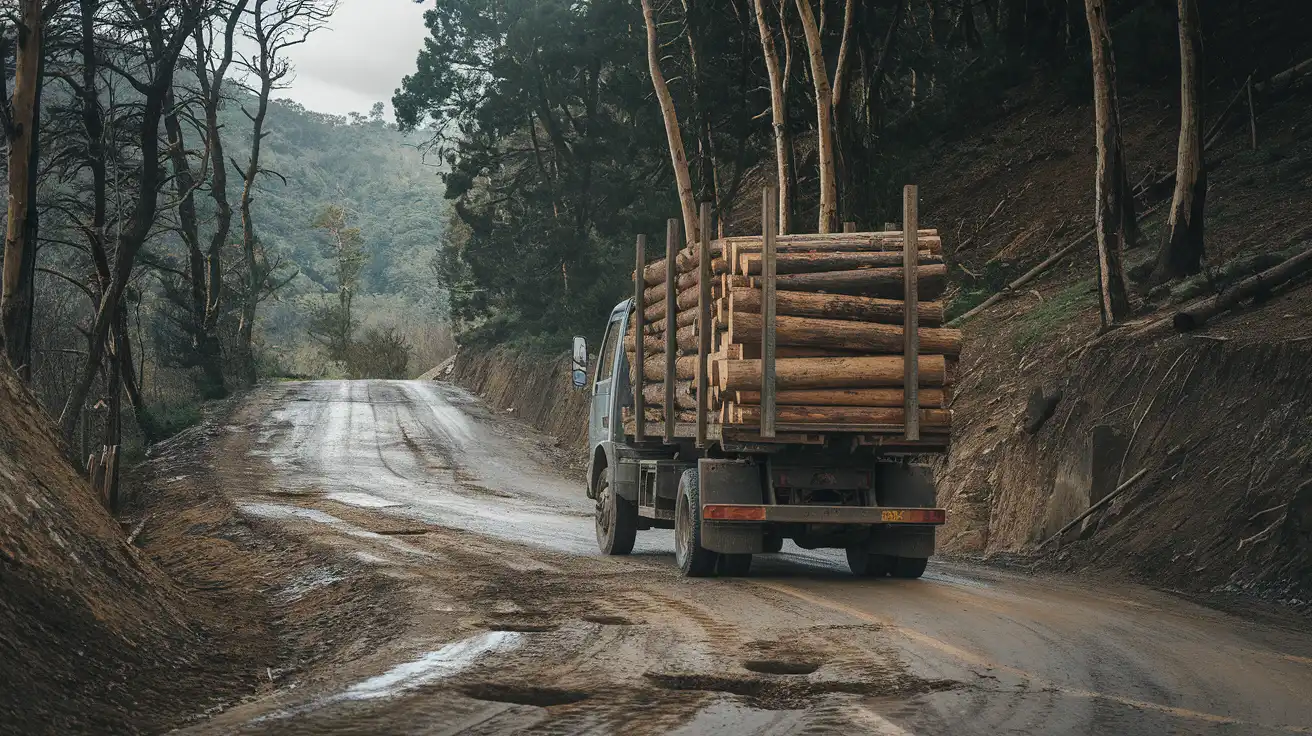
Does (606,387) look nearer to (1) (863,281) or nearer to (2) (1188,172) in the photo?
(1) (863,281)

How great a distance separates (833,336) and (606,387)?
4.04 m

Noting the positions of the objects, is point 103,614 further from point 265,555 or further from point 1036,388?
point 1036,388

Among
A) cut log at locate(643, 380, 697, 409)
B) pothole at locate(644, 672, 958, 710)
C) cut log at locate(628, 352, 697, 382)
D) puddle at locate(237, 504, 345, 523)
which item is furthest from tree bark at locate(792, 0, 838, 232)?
pothole at locate(644, 672, 958, 710)

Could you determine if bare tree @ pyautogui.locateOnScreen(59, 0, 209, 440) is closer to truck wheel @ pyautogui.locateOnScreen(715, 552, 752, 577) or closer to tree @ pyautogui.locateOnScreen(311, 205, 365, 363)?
truck wheel @ pyautogui.locateOnScreen(715, 552, 752, 577)

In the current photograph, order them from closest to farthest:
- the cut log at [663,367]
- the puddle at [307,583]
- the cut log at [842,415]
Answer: the cut log at [842,415], the puddle at [307,583], the cut log at [663,367]

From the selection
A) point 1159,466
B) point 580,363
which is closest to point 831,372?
point 580,363

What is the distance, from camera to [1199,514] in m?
12.0

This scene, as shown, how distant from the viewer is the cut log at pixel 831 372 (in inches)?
418

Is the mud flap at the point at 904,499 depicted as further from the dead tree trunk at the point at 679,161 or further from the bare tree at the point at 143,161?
the dead tree trunk at the point at 679,161

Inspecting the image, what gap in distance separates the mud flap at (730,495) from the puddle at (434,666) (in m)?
3.02

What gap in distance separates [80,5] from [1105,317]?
688 inches

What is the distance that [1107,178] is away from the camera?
16.4 m

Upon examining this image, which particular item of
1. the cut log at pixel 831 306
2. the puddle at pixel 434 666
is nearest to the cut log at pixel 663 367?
the cut log at pixel 831 306

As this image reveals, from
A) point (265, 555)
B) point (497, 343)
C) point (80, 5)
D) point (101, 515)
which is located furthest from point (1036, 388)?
point (497, 343)
